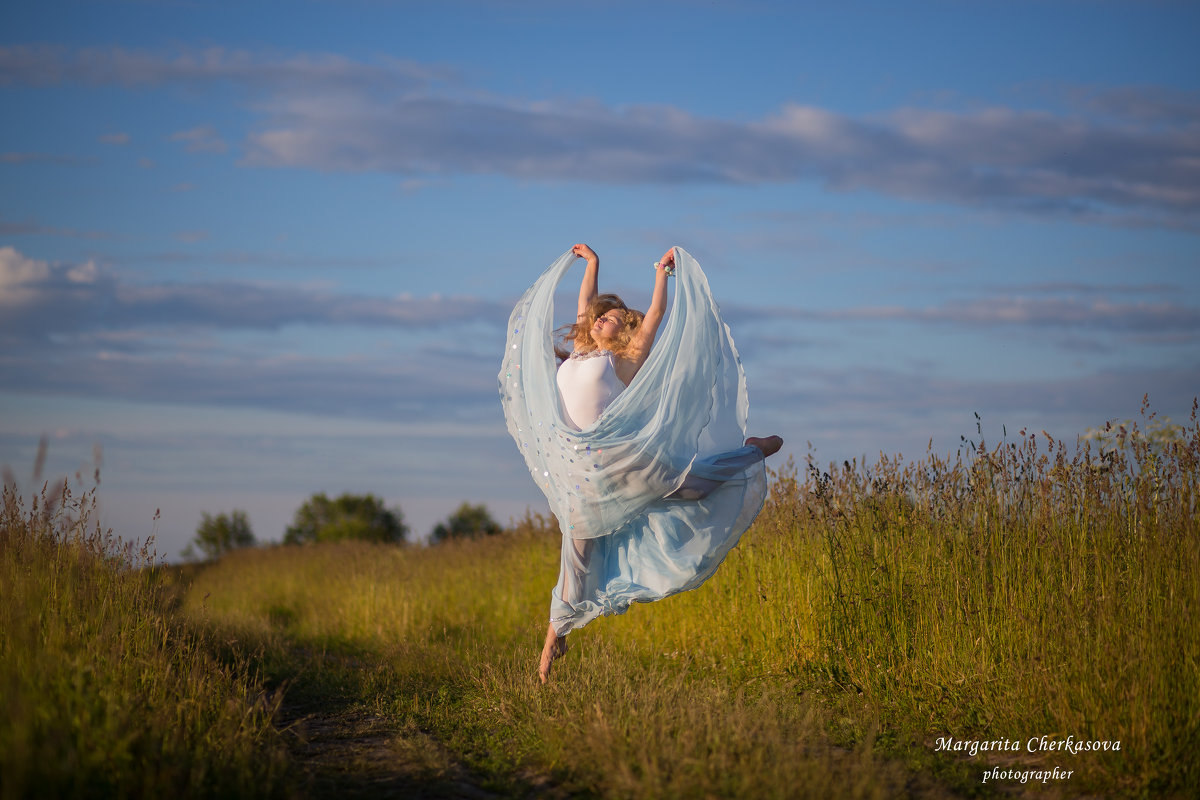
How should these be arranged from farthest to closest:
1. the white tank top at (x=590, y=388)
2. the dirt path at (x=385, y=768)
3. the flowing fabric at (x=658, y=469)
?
the white tank top at (x=590, y=388)
the flowing fabric at (x=658, y=469)
the dirt path at (x=385, y=768)

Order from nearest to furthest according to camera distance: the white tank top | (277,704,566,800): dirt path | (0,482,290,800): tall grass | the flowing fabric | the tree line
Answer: (0,482,290,800): tall grass → (277,704,566,800): dirt path → the flowing fabric → the white tank top → the tree line

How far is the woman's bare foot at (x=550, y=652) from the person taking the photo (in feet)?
19.6

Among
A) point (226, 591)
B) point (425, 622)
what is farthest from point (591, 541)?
point (226, 591)

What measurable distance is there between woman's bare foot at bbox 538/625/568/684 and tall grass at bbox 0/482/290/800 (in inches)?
70.5

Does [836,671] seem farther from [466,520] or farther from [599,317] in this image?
[466,520]

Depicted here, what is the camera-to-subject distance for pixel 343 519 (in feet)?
72.3

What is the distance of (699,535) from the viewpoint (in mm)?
5910

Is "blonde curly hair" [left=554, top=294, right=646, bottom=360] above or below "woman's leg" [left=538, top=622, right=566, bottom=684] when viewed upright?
above

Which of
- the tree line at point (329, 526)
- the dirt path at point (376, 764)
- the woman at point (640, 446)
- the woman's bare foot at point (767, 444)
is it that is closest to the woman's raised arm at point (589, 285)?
the woman at point (640, 446)

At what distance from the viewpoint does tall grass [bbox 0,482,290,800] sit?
11.2 feet

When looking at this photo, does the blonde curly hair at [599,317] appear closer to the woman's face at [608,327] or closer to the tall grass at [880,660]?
the woman's face at [608,327]

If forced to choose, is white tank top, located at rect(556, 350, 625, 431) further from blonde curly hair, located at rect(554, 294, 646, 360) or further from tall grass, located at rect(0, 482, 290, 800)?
tall grass, located at rect(0, 482, 290, 800)

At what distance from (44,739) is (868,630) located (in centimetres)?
507

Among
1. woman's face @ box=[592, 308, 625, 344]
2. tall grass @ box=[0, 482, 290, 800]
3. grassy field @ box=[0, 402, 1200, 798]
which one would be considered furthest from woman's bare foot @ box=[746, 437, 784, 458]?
tall grass @ box=[0, 482, 290, 800]
